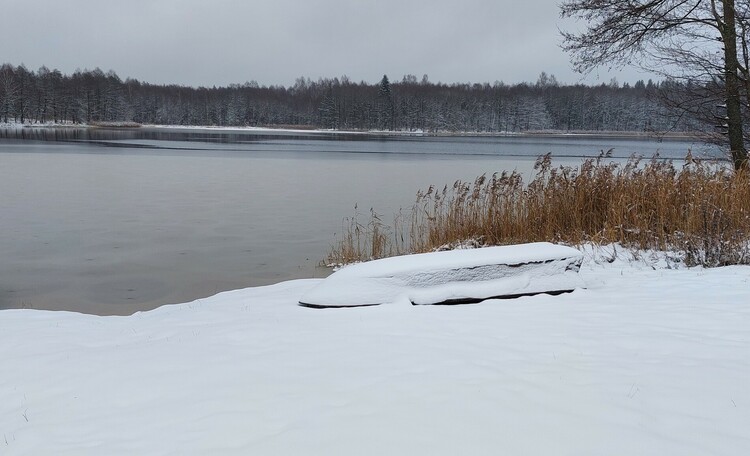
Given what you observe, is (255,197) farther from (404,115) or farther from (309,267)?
(404,115)

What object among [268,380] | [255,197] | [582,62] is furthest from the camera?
[255,197]

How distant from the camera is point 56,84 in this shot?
9656 centimetres

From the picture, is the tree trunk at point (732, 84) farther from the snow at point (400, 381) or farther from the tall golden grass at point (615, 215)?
the snow at point (400, 381)

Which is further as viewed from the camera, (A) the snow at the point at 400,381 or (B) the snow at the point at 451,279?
(B) the snow at the point at 451,279

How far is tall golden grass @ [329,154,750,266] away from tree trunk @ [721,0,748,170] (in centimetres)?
Answer: 131

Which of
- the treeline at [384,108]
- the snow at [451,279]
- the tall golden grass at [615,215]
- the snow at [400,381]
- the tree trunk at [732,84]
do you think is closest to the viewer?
the snow at [400,381]

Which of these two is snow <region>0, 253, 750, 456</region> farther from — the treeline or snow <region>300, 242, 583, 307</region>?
the treeline

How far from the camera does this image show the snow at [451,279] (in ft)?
17.4

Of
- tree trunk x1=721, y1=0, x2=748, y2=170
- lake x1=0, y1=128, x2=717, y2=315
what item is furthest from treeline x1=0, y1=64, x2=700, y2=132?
tree trunk x1=721, y1=0, x2=748, y2=170

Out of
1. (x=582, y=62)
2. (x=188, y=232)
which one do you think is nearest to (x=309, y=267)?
(x=188, y=232)

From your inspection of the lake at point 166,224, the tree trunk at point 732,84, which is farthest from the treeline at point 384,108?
the tree trunk at point 732,84

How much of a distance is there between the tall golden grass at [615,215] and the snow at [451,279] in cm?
221

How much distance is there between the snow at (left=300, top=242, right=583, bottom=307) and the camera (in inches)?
208

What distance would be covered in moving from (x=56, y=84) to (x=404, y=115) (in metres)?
65.5
